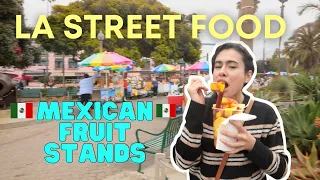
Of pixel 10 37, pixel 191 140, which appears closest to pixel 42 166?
pixel 191 140

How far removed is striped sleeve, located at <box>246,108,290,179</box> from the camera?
3.69 feet

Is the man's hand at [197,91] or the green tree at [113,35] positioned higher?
the green tree at [113,35]

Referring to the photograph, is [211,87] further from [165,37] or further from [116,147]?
[165,37]

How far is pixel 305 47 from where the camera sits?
23125mm

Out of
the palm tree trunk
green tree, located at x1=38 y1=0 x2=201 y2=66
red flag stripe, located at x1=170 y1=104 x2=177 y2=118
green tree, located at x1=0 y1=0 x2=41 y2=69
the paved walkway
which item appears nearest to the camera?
the palm tree trunk

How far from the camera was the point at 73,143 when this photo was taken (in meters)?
6.48

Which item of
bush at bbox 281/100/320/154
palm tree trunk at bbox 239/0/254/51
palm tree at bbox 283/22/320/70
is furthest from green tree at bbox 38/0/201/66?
palm tree trunk at bbox 239/0/254/51

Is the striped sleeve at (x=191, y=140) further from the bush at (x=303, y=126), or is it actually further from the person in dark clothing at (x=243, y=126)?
the bush at (x=303, y=126)

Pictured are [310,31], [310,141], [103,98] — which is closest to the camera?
[310,141]

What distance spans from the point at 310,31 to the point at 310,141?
21.4 metres

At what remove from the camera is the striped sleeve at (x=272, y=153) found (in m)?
1.12

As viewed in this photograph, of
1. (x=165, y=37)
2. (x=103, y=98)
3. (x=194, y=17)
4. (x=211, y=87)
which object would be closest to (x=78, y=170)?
(x=194, y=17)

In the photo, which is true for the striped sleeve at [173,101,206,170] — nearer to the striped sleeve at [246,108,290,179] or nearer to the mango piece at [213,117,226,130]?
the mango piece at [213,117,226,130]

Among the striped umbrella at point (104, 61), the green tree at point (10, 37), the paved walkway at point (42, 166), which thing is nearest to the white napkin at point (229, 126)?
the paved walkway at point (42, 166)
